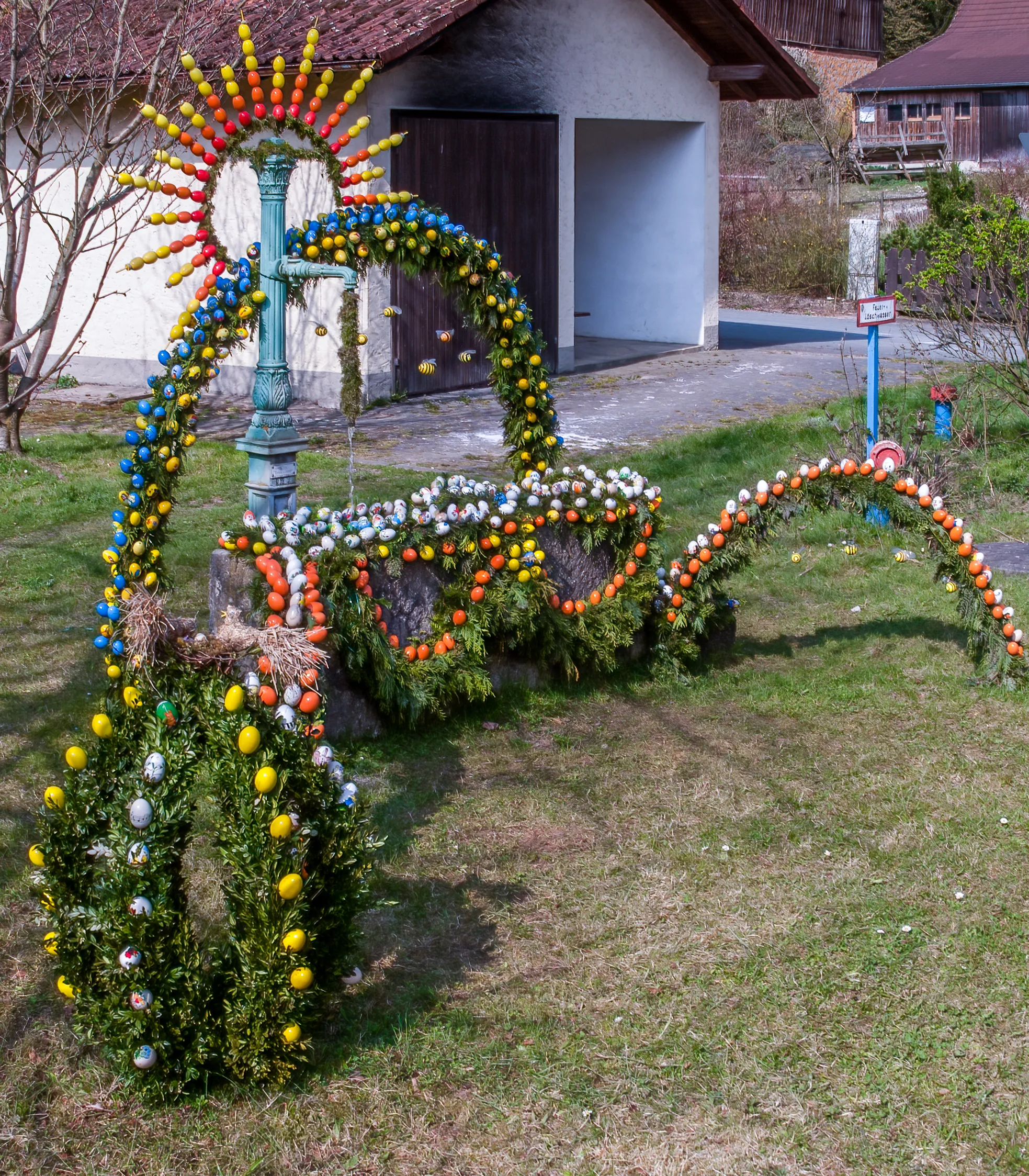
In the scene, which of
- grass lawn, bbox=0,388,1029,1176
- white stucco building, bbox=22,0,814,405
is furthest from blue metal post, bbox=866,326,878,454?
white stucco building, bbox=22,0,814,405

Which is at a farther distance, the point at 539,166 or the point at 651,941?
the point at 539,166

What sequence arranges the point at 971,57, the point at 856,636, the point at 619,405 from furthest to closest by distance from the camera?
the point at 971,57, the point at 619,405, the point at 856,636

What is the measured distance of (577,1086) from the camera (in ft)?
10.9

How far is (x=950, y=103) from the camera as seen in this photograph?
34.3m

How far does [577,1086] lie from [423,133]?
33.8 ft

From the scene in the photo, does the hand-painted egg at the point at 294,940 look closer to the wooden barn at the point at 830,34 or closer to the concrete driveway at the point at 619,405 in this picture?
the concrete driveway at the point at 619,405

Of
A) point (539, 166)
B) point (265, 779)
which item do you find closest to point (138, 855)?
point (265, 779)

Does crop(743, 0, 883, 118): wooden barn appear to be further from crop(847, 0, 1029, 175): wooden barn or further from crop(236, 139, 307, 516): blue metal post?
crop(236, 139, 307, 516): blue metal post

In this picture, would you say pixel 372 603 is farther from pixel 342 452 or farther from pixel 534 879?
pixel 342 452

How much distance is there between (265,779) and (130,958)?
49cm

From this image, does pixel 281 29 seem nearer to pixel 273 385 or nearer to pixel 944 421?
pixel 944 421

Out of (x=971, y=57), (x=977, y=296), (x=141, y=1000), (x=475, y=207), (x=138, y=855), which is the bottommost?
(x=141, y=1000)

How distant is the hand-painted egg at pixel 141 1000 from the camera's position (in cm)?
310

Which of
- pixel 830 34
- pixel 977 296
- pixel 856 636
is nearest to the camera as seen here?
pixel 856 636
